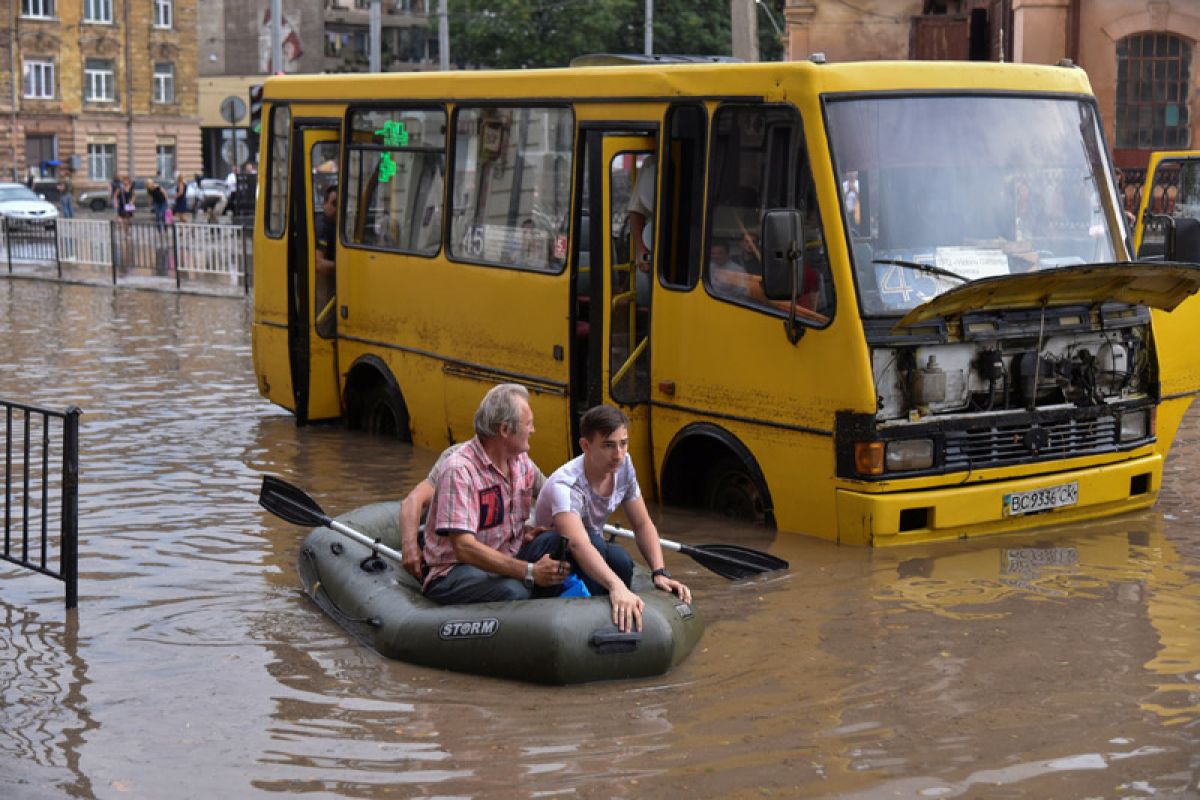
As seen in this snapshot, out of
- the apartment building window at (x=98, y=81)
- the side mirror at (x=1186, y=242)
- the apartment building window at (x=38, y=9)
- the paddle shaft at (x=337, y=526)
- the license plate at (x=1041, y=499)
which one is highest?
the apartment building window at (x=38, y=9)

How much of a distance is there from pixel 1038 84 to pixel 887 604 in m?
3.52

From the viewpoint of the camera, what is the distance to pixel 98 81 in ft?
270

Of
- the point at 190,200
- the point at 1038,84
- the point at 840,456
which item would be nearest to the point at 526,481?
the point at 840,456

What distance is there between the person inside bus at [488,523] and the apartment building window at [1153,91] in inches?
914

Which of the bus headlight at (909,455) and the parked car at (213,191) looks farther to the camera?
the parked car at (213,191)

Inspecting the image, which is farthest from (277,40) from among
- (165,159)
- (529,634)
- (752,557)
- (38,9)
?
(165,159)

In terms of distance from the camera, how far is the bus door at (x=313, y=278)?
1592 centimetres

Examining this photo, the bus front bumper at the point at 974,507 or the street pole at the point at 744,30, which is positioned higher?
the street pole at the point at 744,30

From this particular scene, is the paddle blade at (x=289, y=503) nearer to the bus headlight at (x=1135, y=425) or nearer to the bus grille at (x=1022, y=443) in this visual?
the bus grille at (x=1022, y=443)

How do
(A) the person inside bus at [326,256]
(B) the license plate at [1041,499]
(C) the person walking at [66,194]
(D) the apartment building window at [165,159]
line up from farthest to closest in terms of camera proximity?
1. (D) the apartment building window at [165,159]
2. (C) the person walking at [66,194]
3. (A) the person inside bus at [326,256]
4. (B) the license plate at [1041,499]

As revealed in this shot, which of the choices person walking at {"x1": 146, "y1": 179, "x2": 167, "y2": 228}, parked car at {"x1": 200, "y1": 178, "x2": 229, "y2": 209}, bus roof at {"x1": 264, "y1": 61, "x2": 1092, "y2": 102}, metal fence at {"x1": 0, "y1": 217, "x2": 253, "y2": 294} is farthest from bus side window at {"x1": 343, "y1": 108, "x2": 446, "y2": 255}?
parked car at {"x1": 200, "y1": 178, "x2": 229, "y2": 209}

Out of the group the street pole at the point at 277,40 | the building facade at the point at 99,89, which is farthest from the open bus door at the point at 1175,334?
the building facade at the point at 99,89

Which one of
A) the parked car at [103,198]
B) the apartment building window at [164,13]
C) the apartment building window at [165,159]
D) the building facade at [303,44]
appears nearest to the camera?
the parked car at [103,198]

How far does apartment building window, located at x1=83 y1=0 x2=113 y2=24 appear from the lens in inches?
3216
